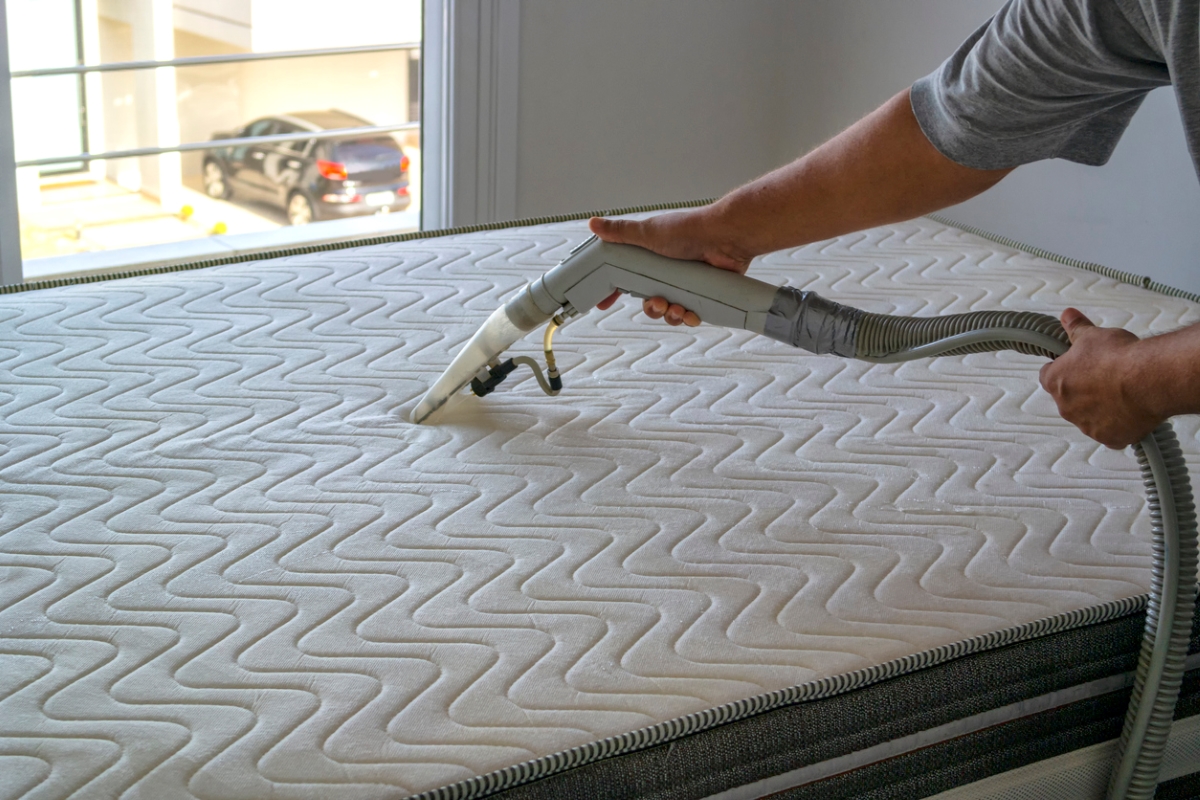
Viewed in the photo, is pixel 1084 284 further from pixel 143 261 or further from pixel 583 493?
pixel 143 261

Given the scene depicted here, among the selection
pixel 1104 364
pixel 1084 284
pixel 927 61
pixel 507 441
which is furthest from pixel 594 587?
pixel 927 61

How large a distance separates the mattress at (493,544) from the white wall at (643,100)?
1.17m

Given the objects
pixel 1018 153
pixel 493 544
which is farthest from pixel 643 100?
pixel 493 544

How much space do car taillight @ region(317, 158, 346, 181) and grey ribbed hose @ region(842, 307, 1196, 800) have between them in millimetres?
2745

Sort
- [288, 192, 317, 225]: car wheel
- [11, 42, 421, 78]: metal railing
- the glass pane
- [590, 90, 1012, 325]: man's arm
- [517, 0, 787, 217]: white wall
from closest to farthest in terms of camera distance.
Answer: [590, 90, 1012, 325]: man's arm → [11, 42, 421, 78]: metal railing → [517, 0, 787, 217]: white wall → the glass pane → [288, 192, 317, 225]: car wheel

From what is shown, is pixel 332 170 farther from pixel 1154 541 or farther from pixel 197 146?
pixel 1154 541

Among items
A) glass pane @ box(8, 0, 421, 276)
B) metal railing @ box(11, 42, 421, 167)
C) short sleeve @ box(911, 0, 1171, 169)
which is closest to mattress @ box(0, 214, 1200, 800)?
short sleeve @ box(911, 0, 1171, 169)

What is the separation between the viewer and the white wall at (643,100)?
111 inches

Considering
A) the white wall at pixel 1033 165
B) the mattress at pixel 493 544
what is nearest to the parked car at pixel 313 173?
the white wall at pixel 1033 165

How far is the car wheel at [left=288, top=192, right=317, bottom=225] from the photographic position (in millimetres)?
3715

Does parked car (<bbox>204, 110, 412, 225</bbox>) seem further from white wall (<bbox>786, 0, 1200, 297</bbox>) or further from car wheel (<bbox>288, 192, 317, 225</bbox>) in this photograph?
white wall (<bbox>786, 0, 1200, 297</bbox>)

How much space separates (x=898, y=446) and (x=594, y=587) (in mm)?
481

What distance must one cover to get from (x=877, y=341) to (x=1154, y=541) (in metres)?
0.31

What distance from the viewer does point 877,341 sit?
3.82 ft
